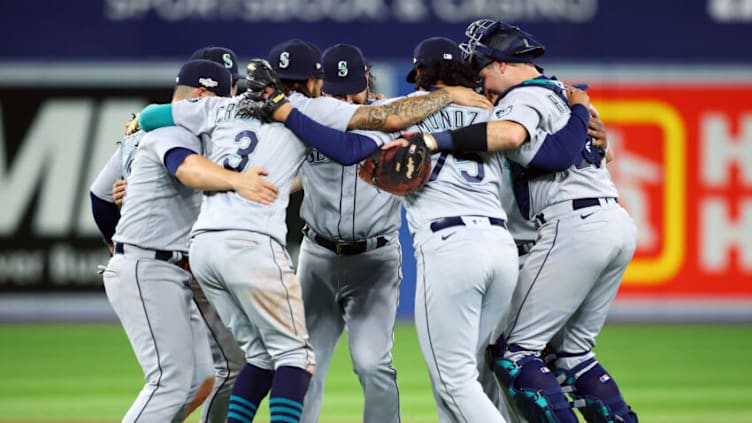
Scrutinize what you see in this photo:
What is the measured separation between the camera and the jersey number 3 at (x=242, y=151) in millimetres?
4527

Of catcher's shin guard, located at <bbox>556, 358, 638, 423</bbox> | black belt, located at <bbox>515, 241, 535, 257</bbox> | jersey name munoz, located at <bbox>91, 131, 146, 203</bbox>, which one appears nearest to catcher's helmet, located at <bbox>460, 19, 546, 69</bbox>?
black belt, located at <bbox>515, 241, 535, 257</bbox>

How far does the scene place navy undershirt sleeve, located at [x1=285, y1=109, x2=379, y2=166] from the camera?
4457 millimetres

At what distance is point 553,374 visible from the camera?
4.83 metres

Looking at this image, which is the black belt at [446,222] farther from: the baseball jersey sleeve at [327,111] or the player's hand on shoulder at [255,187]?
the player's hand on shoulder at [255,187]

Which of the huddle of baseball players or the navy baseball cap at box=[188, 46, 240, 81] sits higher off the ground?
the navy baseball cap at box=[188, 46, 240, 81]

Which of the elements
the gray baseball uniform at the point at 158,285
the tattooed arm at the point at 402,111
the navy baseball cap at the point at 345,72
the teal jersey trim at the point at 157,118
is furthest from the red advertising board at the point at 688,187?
the teal jersey trim at the point at 157,118

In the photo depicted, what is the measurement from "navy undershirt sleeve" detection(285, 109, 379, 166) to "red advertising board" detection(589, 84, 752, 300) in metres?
6.74

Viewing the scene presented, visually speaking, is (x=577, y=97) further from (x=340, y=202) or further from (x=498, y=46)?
(x=340, y=202)

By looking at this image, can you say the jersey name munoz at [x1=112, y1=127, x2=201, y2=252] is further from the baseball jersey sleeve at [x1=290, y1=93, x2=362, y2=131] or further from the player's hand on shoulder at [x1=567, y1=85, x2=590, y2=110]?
the player's hand on shoulder at [x1=567, y1=85, x2=590, y2=110]

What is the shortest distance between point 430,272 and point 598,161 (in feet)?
3.54

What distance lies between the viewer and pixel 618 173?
A: 10.9 metres

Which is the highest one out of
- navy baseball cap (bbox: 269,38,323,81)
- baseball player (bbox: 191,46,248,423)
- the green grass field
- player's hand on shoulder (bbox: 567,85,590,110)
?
navy baseball cap (bbox: 269,38,323,81)

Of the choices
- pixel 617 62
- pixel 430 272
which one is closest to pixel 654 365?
pixel 617 62

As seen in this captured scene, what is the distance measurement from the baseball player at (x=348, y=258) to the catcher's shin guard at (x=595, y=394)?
2.68ft
